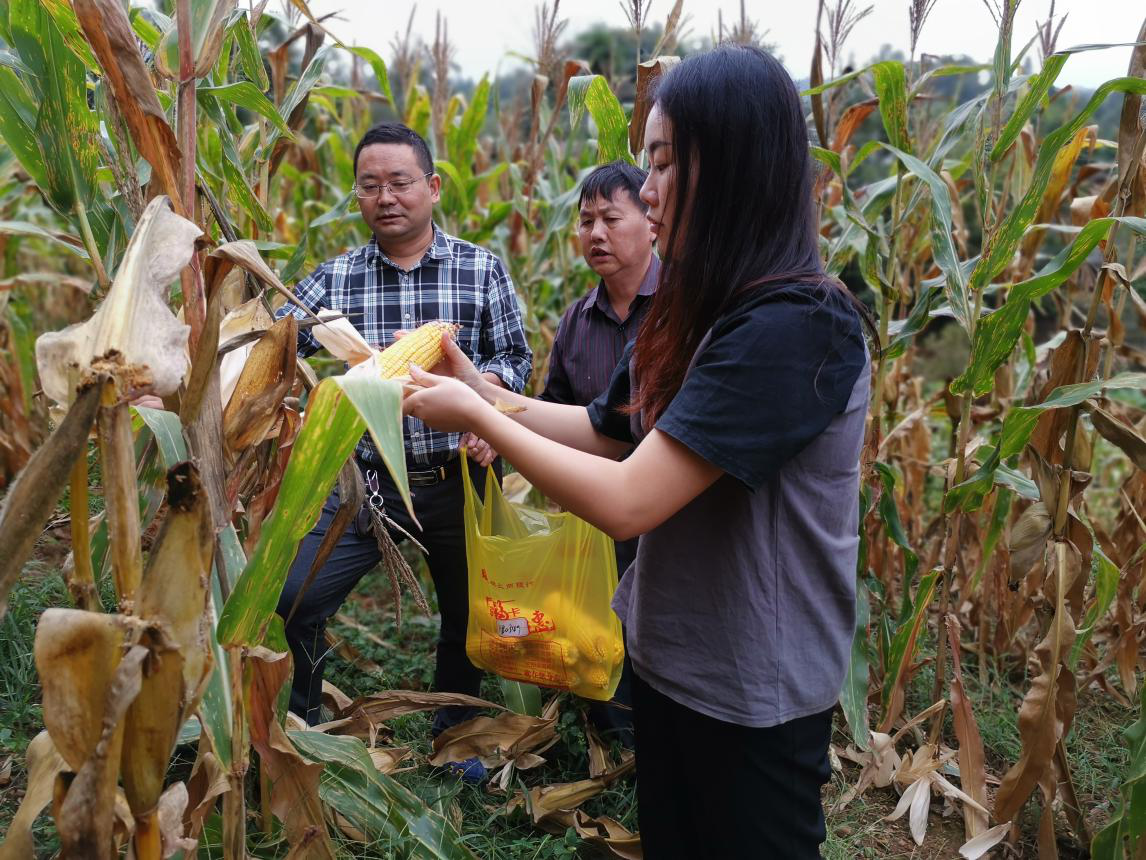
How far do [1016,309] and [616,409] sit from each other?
100 centimetres

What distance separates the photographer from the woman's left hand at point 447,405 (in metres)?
1.22

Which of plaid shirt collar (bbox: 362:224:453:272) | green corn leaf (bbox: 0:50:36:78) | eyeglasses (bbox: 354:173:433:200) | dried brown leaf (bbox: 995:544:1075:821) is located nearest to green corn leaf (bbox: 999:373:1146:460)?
dried brown leaf (bbox: 995:544:1075:821)

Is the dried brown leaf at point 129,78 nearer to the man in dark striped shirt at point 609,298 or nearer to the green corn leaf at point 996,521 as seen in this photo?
the man in dark striped shirt at point 609,298

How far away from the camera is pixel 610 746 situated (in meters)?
2.65

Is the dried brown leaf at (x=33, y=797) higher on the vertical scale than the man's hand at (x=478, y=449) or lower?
lower

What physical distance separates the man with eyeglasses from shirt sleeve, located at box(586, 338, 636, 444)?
41.3 inches

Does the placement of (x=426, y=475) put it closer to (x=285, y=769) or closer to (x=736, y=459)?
(x=285, y=769)

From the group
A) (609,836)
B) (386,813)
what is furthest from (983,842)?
(386,813)

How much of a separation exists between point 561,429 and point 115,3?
3.06 ft

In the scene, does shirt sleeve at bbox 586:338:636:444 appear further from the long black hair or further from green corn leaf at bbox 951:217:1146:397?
green corn leaf at bbox 951:217:1146:397

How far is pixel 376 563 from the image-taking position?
2564mm

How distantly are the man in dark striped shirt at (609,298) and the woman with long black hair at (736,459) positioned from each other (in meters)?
1.29

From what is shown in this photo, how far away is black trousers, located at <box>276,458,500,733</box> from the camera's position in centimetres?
233

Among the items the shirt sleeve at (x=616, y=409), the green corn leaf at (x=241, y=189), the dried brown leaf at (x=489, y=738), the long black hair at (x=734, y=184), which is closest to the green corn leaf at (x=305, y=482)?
the long black hair at (x=734, y=184)
